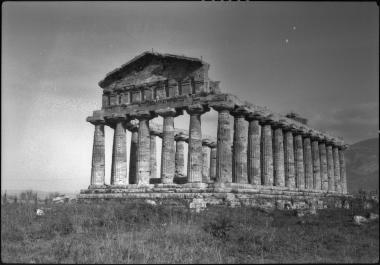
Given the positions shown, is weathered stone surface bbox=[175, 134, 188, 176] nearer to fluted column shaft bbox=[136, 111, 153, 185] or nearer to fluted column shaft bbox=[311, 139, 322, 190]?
fluted column shaft bbox=[136, 111, 153, 185]

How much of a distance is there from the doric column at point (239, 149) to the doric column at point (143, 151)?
19.8 feet

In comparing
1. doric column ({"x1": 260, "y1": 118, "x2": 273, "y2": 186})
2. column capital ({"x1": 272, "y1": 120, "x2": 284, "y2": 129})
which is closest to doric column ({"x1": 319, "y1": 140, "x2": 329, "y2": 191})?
column capital ({"x1": 272, "y1": 120, "x2": 284, "y2": 129})

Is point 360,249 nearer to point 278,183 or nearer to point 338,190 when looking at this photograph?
point 278,183

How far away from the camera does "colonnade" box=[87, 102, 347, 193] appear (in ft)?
86.5

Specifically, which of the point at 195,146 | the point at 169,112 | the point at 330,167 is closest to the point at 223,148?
the point at 195,146

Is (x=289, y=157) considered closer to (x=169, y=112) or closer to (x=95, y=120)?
(x=169, y=112)

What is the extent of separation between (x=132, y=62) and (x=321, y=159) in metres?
22.2

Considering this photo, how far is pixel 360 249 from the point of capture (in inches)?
472

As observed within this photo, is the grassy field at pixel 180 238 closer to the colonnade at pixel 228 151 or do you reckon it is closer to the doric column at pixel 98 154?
the colonnade at pixel 228 151

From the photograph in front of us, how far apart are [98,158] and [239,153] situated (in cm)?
1091

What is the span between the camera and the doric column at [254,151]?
28641mm

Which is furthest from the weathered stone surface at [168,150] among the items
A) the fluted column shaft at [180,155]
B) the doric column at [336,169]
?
the doric column at [336,169]

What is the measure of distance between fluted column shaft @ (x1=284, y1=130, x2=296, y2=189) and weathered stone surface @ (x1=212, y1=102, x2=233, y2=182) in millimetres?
9914

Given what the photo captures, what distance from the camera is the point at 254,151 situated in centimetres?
2923
